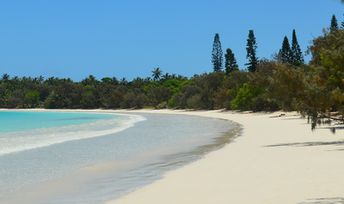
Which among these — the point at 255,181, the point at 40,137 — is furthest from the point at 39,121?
the point at 255,181

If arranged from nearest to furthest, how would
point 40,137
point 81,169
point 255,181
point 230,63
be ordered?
1. point 255,181
2. point 81,169
3. point 40,137
4. point 230,63

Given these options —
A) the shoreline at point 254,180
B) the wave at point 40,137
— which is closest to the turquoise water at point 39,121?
the wave at point 40,137

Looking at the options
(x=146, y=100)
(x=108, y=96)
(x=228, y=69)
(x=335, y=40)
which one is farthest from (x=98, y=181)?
(x=108, y=96)

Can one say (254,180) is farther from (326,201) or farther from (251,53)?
(251,53)

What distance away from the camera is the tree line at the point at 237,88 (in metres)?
17.0

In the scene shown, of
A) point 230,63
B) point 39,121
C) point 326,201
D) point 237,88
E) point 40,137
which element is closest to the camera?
point 326,201

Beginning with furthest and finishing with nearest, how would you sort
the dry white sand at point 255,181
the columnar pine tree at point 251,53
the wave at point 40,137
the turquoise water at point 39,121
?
the columnar pine tree at point 251,53, the turquoise water at point 39,121, the wave at point 40,137, the dry white sand at point 255,181

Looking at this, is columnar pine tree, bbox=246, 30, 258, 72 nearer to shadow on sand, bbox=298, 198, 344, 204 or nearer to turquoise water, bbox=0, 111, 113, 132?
turquoise water, bbox=0, 111, 113, 132

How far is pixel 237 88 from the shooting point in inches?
3314

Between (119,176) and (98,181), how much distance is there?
1.02 metres

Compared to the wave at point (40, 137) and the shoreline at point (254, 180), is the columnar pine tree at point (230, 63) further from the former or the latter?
the shoreline at point (254, 180)

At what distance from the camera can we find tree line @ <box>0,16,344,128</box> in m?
17.0

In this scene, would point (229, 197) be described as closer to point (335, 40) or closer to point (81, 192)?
point (81, 192)

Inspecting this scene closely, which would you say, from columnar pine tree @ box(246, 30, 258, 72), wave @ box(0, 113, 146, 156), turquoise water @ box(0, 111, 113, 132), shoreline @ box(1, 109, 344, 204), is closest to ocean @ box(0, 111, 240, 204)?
wave @ box(0, 113, 146, 156)
